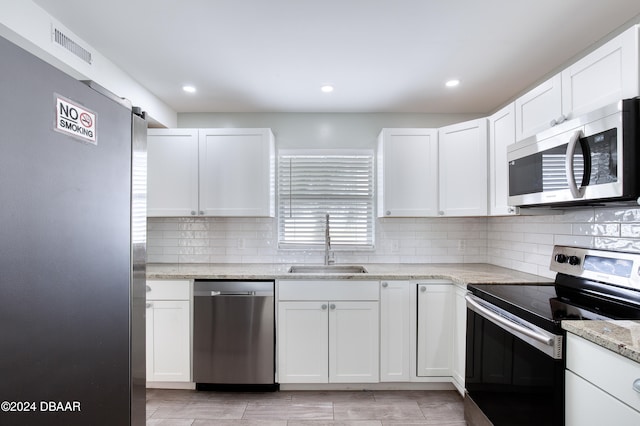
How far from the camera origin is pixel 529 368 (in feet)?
4.50

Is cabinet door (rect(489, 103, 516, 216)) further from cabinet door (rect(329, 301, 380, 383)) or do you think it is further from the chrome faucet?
the chrome faucet

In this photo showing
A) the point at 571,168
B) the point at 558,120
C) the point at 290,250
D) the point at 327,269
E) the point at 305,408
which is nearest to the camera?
the point at 571,168

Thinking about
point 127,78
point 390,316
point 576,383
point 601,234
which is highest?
point 127,78

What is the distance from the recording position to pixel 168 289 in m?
2.35

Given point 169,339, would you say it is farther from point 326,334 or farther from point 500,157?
point 500,157

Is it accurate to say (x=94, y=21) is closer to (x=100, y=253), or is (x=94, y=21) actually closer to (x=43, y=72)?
(x=43, y=72)

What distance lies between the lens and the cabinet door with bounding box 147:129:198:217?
2.72 m

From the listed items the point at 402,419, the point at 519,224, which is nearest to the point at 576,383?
the point at 402,419

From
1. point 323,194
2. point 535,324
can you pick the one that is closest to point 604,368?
point 535,324

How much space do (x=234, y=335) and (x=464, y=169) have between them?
88.9 inches

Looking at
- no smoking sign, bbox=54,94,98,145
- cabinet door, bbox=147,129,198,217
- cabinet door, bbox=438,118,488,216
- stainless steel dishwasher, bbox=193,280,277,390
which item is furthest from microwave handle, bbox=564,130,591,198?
cabinet door, bbox=147,129,198,217

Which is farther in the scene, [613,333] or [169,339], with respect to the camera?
[169,339]

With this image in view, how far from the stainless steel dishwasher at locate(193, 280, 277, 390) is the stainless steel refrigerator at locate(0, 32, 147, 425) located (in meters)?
1.40

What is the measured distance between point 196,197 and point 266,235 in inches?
29.1
